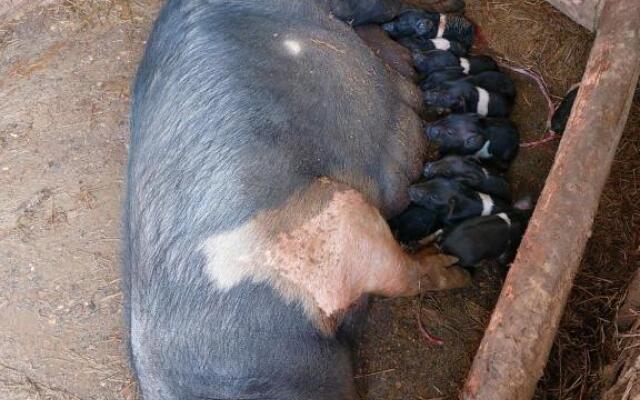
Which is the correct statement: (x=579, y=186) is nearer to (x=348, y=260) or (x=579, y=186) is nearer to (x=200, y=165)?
(x=348, y=260)

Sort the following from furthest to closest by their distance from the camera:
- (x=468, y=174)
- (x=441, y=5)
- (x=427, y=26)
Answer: (x=441, y=5), (x=427, y=26), (x=468, y=174)

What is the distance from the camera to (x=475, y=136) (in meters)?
3.35

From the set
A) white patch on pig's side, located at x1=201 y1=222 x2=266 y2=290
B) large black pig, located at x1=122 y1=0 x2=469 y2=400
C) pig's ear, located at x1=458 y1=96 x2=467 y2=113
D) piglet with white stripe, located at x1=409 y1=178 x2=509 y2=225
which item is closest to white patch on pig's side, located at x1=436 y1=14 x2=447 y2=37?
pig's ear, located at x1=458 y1=96 x2=467 y2=113

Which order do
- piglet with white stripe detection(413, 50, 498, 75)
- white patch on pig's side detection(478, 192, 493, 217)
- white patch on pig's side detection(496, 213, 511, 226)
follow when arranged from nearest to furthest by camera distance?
white patch on pig's side detection(496, 213, 511, 226)
white patch on pig's side detection(478, 192, 493, 217)
piglet with white stripe detection(413, 50, 498, 75)

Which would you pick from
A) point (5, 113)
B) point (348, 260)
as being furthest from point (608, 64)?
point (5, 113)

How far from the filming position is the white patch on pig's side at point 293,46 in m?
2.97

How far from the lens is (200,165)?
2.63m

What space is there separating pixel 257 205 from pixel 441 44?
1.82 metres

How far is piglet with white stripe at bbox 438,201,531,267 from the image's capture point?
3027 millimetres

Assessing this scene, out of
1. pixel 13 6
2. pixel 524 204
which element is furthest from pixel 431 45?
pixel 13 6

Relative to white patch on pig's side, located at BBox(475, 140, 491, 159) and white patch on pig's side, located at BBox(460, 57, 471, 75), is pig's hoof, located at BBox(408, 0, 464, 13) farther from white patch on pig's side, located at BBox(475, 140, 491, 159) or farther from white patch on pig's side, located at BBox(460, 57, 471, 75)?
white patch on pig's side, located at BBox(475, 140, 491, 159)

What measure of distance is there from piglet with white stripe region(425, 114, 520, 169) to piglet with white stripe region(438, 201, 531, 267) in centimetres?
43

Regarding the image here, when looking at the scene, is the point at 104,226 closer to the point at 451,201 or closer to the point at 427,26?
the point at 451,201

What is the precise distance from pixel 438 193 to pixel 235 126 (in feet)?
3.53
